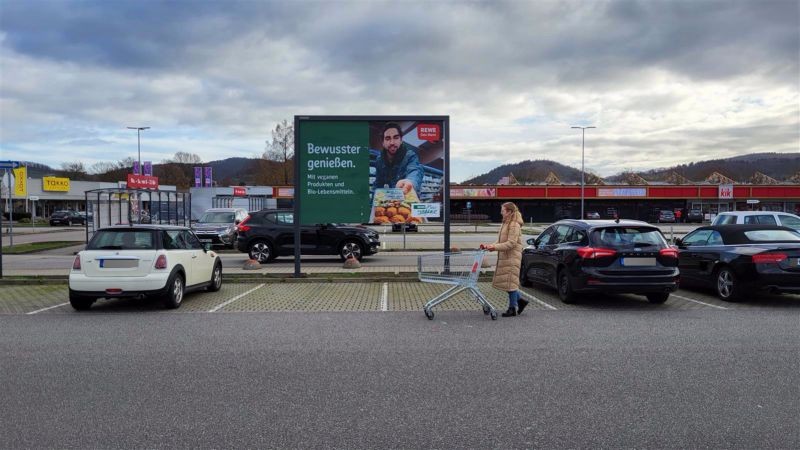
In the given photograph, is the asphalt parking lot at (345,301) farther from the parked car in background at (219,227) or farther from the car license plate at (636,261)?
the parked car in background at (219,227)

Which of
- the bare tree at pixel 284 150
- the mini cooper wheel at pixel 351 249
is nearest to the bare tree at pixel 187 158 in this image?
the bare tree at pixel 284 150

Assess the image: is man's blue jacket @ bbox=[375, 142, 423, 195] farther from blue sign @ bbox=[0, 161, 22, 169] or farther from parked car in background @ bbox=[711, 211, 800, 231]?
parked car in background @ bbox=[711, 211, 800, 231]

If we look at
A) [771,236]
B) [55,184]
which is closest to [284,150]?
[55,184]

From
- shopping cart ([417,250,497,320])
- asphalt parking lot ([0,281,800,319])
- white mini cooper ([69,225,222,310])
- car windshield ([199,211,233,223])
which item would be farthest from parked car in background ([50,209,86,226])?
shopping cart ([417,250,497,320])

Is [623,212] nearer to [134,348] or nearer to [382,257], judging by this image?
[382,257]

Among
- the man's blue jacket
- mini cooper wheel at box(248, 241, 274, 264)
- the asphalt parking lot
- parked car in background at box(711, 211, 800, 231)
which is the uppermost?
the man's blue jacket

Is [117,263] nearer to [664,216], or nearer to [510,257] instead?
[510,257]

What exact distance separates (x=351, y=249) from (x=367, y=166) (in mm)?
5100

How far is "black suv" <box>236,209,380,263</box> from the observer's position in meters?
17.2

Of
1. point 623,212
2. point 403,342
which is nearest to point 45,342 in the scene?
point 403,342

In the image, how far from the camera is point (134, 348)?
258 inches

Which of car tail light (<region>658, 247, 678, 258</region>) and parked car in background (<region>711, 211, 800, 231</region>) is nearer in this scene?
car tail light (<region>658, 247, 678, 258</region>)

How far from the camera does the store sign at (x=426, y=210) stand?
12.8m

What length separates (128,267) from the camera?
876 cm
